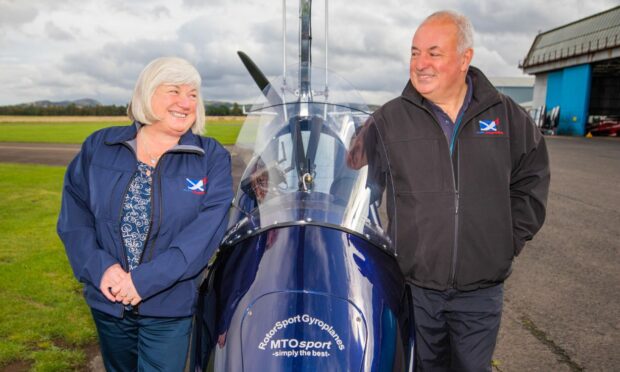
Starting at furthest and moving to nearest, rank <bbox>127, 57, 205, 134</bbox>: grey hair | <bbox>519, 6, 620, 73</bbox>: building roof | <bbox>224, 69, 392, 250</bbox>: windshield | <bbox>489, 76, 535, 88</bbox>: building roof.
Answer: <bbox>489, 76, 535, 88</bbox>: building roof → <bbox>519, 6, 620, 73</bbox>: building roof → <bbox>127, 57, 205, 134</bbox>: grey hair → <bbox>224, 69, 392, 250</bbox>: windshield

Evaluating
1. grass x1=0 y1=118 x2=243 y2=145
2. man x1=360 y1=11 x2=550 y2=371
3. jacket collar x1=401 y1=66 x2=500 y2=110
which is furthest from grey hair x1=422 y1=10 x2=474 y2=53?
grass x1=0 y1=118 x2=243 y2=145

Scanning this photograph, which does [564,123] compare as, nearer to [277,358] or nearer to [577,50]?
[577,50]

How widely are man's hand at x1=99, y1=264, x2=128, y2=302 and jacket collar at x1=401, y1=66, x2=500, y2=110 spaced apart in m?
1.61

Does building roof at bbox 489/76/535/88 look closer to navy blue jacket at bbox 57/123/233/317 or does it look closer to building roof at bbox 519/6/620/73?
building roof at bbox 519/6/620/73

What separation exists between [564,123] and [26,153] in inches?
1531

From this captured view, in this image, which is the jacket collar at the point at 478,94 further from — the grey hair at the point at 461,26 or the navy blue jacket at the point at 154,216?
the navy blue jacket at the point at 154,216

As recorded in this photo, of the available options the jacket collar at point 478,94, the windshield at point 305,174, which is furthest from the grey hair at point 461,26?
the windshield at point 305,174

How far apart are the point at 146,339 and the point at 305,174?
1096mm

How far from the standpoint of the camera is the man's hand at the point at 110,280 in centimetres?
219

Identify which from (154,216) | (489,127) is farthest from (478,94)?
(154,216)

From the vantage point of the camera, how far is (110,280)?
219 centimetres

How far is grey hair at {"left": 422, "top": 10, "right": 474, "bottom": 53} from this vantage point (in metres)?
2.46

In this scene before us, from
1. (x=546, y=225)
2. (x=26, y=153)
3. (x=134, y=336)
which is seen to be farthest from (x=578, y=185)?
(x=26, y=153)

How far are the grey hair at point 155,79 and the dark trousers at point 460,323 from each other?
60.2 inches
